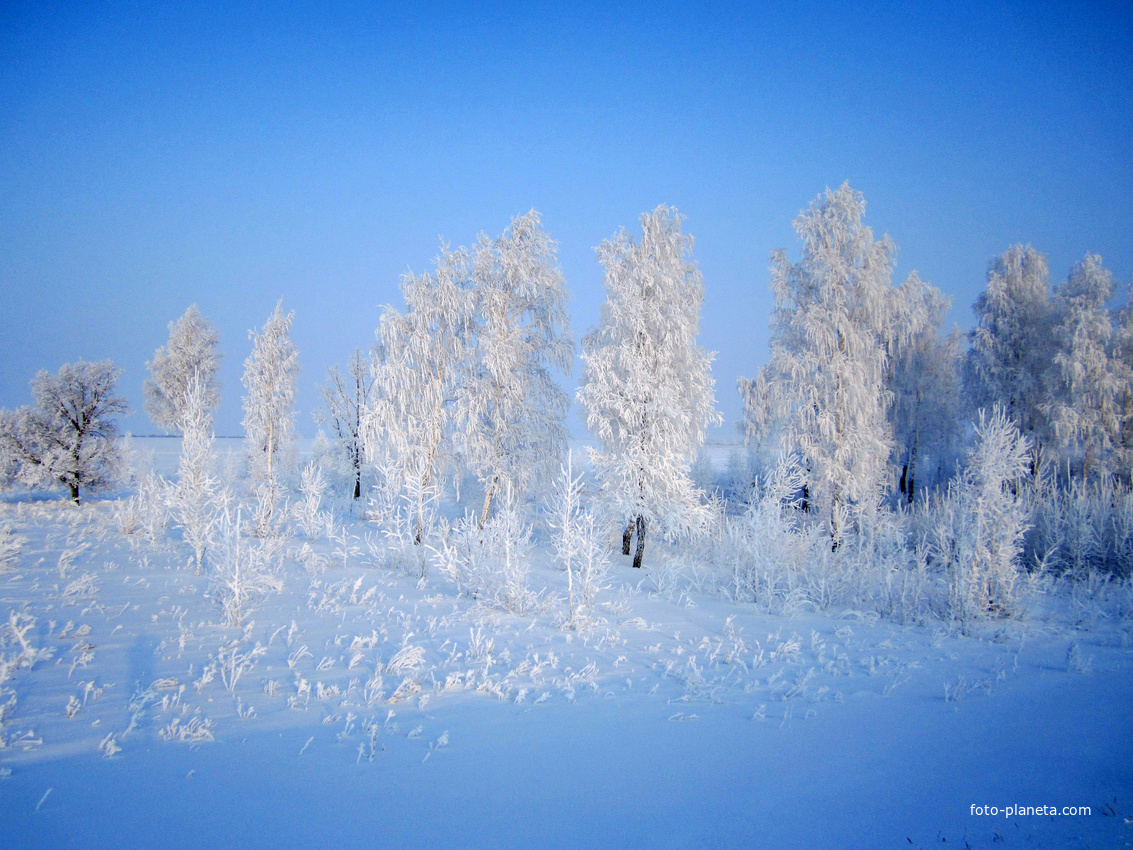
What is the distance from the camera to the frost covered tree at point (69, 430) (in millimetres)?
18562

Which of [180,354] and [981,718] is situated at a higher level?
[180,354]

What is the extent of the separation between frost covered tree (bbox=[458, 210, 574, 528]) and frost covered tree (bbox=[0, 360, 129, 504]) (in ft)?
59.2

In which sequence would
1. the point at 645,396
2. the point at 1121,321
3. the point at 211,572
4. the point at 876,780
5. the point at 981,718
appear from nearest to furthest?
the point at 876,780 < the point at 981,718 < the point at 211,572 < the point at 645,396 < the point at 1121,321

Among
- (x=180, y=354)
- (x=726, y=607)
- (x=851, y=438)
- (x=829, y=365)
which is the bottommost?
(x=726, y=607)

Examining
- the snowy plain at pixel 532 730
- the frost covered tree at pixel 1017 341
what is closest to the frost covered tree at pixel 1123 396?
the frost covered tree at pixel 1017 341

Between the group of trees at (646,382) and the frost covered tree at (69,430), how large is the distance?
80mm

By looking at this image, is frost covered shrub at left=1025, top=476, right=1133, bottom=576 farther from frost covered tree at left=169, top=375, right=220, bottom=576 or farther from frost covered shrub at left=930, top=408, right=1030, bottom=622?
frost covered tree at left=169, top=375, right=220, bottom=576

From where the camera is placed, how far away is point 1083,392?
647 inches

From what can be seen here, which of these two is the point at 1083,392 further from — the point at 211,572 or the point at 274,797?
the point at 211,572

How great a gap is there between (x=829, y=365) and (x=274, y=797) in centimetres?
1521

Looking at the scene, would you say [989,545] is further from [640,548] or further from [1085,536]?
[640,548]

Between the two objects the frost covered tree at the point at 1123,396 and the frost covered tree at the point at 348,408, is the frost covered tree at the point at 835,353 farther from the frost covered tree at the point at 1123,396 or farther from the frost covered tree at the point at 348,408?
the frost covered tree at the point at 348,408

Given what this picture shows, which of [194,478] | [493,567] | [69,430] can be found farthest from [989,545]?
[69,430]

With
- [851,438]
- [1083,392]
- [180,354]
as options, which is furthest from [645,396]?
[180,354]
